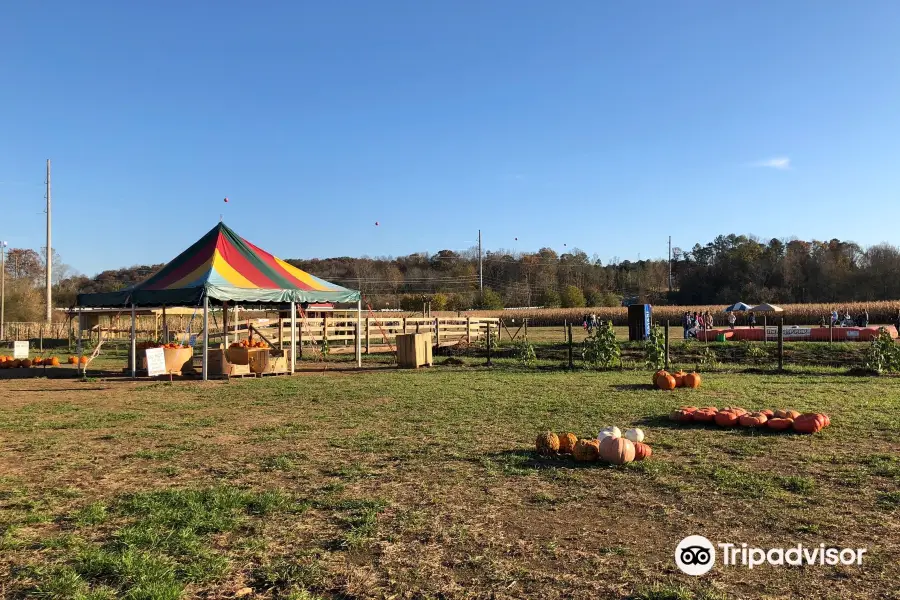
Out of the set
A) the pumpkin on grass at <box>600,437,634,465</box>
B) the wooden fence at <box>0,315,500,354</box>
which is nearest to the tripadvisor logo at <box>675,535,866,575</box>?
the pumpkin on grass at <box>600,437,634,465</box>

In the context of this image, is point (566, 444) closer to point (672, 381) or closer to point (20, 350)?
point (672, 381)

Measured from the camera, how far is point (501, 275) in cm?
10994

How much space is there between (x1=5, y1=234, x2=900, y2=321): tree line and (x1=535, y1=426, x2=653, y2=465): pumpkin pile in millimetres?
58642

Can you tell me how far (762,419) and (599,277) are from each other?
10345 centimetres

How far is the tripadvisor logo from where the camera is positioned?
3.66 meters

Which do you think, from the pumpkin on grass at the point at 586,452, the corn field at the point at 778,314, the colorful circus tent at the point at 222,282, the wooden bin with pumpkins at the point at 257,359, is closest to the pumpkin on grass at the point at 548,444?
the pumpkin on grass at the point at 586,452

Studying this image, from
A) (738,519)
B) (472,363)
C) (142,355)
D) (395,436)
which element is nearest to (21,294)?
(142,355)

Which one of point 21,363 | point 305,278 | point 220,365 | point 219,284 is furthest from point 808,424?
point 21,363

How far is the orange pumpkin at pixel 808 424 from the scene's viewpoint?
290 inches

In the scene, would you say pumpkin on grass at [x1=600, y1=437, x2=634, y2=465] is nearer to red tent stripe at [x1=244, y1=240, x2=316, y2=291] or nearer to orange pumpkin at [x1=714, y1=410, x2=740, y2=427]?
orange pumpkin at [x1=714, y1=410, x2=740, y2=427]

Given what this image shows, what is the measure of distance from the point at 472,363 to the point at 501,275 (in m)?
91.4

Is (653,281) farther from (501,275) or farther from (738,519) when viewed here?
(738,519)

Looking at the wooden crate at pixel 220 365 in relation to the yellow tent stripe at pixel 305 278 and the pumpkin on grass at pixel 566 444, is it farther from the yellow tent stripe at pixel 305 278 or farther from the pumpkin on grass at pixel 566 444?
the pumpkin on grass at pixel 566 444

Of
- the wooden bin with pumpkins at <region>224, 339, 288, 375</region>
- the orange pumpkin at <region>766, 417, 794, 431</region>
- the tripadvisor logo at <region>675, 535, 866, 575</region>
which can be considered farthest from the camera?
the wooden bin with pumpkins at <region>224, 339, 288, 375</region>
